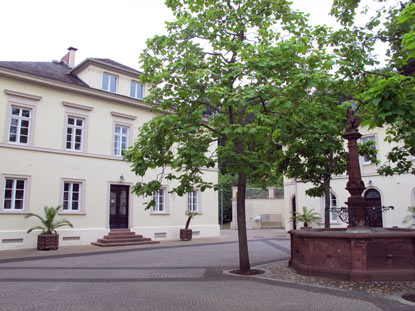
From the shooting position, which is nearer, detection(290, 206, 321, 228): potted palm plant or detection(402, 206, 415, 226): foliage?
detection(402, 206, 415, 226): foliage

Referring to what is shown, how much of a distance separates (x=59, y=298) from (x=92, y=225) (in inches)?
471

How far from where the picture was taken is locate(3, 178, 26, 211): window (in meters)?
16.2

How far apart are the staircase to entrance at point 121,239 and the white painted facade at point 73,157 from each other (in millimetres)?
408

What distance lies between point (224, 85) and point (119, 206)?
13.2 m

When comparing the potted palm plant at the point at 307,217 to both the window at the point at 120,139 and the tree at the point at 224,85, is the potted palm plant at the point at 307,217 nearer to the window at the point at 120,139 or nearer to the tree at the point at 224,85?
the window at the point at 120,139

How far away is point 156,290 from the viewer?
7816 mm

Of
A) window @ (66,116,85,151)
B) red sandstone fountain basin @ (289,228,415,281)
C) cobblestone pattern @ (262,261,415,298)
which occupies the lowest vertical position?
cobblestone pattern @ (262,261,415,298)

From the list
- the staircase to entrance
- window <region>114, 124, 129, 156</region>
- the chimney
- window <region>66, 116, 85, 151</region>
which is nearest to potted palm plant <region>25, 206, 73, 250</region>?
the staircase to entrance

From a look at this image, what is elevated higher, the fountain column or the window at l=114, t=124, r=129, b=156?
the window at l=114, t=124, r=129, b=156

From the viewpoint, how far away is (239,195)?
33.6 feet

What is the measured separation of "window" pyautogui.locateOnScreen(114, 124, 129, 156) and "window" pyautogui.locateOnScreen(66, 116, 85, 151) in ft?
6.60

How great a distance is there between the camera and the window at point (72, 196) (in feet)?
59.4

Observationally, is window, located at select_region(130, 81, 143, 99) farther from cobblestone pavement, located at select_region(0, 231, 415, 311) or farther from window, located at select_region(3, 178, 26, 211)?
cobblestone pavement, located at select_region(0, 231, 415, 311)

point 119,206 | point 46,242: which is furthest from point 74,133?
point 46,242
